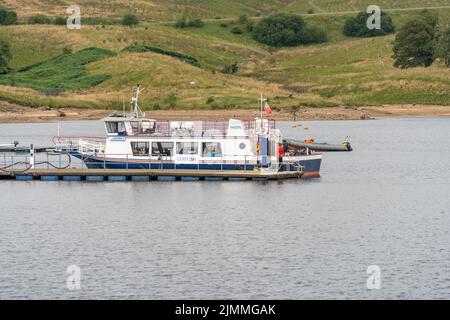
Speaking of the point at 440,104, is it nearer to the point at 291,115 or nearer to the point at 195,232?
the point at 291,115

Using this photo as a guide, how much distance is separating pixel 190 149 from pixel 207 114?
74737 mm

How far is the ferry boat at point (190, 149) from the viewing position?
94.9m

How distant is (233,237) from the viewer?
68.3 metres

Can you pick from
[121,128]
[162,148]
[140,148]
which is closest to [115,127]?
[121,128]

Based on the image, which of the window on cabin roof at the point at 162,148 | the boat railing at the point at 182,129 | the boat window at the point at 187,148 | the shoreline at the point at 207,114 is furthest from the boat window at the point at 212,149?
the shoreline at the point at 207,114

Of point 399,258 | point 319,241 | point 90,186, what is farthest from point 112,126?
point 399,258

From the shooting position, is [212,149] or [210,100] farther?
[210,100]

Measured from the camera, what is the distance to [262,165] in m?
94.2

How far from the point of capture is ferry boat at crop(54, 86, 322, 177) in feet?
311

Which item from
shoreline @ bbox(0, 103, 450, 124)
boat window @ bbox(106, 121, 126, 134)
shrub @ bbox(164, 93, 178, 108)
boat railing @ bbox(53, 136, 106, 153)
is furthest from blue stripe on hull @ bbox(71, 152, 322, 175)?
shrub @ bbox(164, 93, 178, 108)

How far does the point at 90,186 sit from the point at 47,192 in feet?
13.2

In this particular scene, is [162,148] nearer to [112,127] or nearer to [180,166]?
[180,166]

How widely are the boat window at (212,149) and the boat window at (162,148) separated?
2.93 meters
